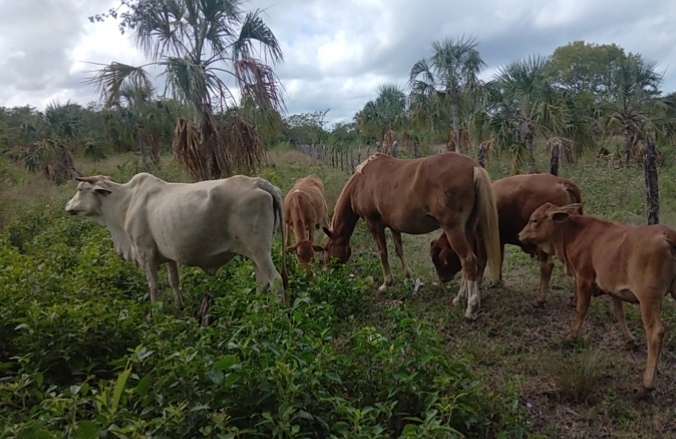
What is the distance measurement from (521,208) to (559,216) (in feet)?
4.05

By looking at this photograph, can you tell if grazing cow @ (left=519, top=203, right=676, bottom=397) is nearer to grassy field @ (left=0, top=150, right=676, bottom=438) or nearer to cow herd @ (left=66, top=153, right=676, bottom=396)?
cow herd @ (left=66, top=153, right=676, bottom=396)

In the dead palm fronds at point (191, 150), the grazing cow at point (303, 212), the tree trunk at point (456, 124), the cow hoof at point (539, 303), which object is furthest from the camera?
the tree trunk at point (456, 124)

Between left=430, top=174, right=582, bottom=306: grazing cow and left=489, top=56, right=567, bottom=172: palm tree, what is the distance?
7.89 m

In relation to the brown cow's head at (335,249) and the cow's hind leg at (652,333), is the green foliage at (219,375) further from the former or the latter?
the brown cow's head at (335,249)

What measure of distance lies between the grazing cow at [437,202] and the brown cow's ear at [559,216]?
2.43ft

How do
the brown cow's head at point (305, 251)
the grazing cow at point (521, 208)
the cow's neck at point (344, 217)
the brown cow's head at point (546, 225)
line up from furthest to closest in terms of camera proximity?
the cow's neck at point (344, 217) → the brown cow's head at point (305, 251) → the grazing cow at point (521, 208) → the brown cow's head at point (546, 225)

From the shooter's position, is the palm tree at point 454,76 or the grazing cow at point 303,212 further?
the palm tree at point 454,76

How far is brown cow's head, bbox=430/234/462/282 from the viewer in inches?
263

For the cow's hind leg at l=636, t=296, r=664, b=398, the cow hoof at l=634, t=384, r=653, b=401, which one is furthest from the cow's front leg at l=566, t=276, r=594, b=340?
the cow hoof at l=634, t=384, r=653, b=401

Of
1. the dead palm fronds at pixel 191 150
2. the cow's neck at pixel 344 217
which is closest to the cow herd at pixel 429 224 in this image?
the cow's neck at pixel 344 217

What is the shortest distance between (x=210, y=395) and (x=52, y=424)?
0.74 meters

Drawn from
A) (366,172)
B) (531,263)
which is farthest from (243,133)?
(531,263)

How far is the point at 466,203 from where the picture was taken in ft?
19.1

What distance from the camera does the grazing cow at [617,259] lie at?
3973 mm
